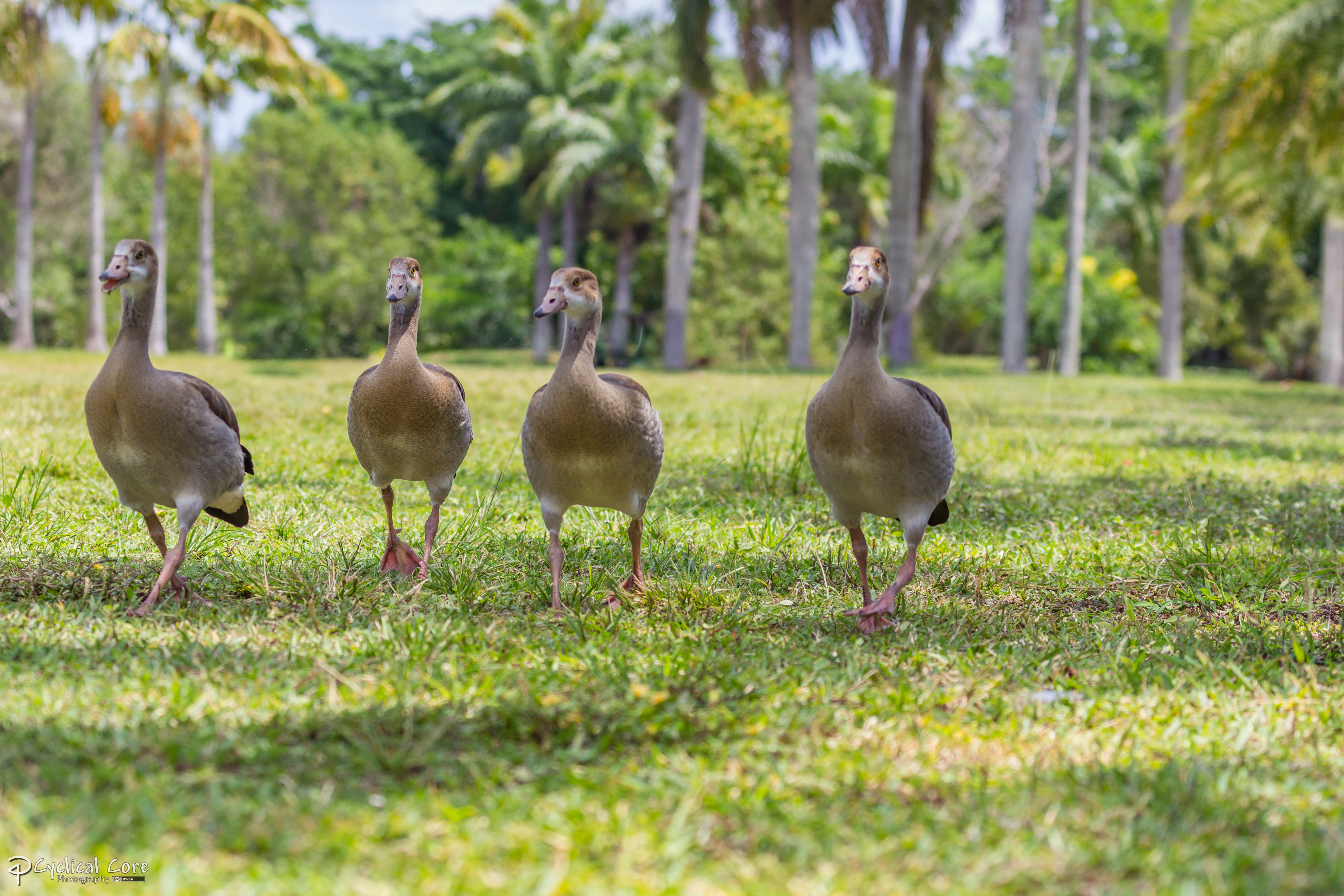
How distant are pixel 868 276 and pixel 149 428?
8.13 ft

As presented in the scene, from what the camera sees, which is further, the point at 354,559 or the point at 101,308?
the point at 101,308

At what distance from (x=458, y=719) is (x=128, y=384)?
1.84 m

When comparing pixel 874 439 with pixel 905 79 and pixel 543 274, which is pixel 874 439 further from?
pixel 543 274

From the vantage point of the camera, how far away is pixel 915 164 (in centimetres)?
2395

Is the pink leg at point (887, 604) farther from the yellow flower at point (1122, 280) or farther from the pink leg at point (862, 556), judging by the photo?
the yellow flower at point (1122, 280)

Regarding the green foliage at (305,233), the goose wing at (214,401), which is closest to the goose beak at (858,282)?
the goose wing at (214,401)

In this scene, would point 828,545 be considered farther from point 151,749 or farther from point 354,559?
point 151,749

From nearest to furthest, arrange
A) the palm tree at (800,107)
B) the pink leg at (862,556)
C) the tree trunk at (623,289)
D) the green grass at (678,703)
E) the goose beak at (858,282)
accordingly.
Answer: the green grass at (678,703) → the goose beak at (858,282) → the pink leg at (862,556) → the palm tree at (800,107) → the tree trunk at (623,289)

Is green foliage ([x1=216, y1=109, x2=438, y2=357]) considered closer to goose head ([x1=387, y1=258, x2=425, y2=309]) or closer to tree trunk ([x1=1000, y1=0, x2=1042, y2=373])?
tree trunk ([x1=1000, y1=0, x2=1042, y2=373])

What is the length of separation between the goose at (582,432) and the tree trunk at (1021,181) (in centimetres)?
2034

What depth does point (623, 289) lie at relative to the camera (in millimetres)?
29438

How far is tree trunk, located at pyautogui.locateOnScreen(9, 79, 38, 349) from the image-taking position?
23.4 metres

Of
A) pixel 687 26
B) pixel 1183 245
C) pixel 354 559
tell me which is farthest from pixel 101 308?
pixel 1183 245

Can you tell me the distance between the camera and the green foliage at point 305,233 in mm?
29469
